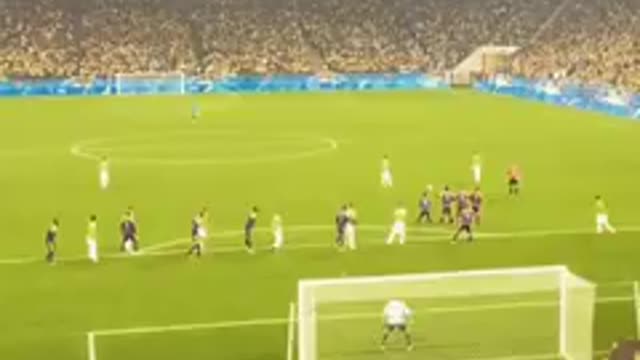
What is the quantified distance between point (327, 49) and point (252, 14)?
9.00 m

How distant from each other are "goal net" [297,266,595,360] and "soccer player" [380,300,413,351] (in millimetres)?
136

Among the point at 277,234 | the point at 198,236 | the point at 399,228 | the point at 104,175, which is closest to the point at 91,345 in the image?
the point at 198,236

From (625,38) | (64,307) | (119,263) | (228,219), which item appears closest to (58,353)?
(64,307)

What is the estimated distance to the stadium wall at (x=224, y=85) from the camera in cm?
8950

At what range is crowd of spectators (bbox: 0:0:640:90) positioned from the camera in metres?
98.2

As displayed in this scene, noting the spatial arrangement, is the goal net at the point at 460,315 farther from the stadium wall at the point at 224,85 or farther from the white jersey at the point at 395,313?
the stadium wall at the point at 224,85

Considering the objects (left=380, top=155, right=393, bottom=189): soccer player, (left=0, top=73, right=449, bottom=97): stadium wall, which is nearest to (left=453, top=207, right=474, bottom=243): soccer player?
(left=380, top=155, right=393, bottom=189): soccer player

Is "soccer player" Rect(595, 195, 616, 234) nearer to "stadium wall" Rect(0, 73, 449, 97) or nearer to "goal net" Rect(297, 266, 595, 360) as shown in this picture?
"goal net" Rect(297, 266, 595, 360)

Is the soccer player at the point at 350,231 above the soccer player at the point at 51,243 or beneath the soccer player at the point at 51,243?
above

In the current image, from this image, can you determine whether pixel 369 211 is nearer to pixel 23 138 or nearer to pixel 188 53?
pixel 23 138

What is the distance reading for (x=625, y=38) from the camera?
300 feet

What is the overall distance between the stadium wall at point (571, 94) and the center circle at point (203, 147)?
21620 mm

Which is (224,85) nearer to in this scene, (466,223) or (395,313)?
(466,223)

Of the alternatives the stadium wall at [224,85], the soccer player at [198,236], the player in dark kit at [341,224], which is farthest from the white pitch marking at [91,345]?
the stadium wall at [224,85]
